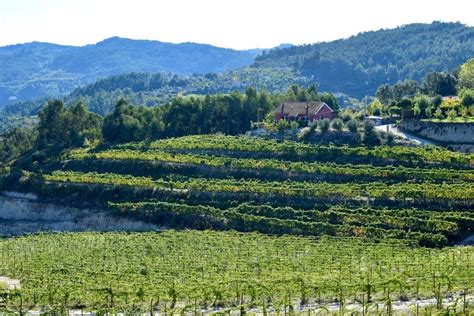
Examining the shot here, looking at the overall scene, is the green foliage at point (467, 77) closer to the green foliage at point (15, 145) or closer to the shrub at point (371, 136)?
the shrub at point (371, 136)

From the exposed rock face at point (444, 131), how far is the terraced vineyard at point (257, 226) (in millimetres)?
4004

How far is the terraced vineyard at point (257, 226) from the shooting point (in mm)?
36812

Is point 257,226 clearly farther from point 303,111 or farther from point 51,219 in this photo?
point 303,111

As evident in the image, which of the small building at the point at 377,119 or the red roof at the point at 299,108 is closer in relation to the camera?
the small building at the point at 377,119

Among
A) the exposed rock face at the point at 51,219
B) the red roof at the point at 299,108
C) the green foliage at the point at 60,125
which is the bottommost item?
the exposed rock face at the point at 51,219

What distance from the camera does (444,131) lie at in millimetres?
71188

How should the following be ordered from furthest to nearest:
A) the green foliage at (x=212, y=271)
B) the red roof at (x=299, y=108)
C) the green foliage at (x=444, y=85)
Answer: the green foliage at (x=444, y=85) < the red roof at (x=299, y=108) < the green foliage at (x=212, y=271)

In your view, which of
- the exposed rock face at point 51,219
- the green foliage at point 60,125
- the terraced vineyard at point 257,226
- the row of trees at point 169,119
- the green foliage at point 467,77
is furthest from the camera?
the green foliage at point 60,125

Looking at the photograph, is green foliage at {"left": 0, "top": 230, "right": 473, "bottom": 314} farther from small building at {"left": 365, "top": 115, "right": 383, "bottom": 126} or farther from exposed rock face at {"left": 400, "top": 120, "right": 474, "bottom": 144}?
small building at {"left": 365, "top": 115, "right": 383, "bottom": 126}

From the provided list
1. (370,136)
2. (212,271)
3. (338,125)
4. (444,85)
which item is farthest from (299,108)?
(212,271)

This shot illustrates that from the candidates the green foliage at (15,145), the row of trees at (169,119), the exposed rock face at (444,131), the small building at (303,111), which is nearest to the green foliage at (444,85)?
the row of trees at (169,119)

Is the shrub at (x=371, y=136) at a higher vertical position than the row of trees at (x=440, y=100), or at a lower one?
lower

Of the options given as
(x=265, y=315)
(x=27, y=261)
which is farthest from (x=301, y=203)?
(x=265, y=315)

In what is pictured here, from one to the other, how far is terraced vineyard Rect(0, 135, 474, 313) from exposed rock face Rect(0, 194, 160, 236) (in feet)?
3.01
